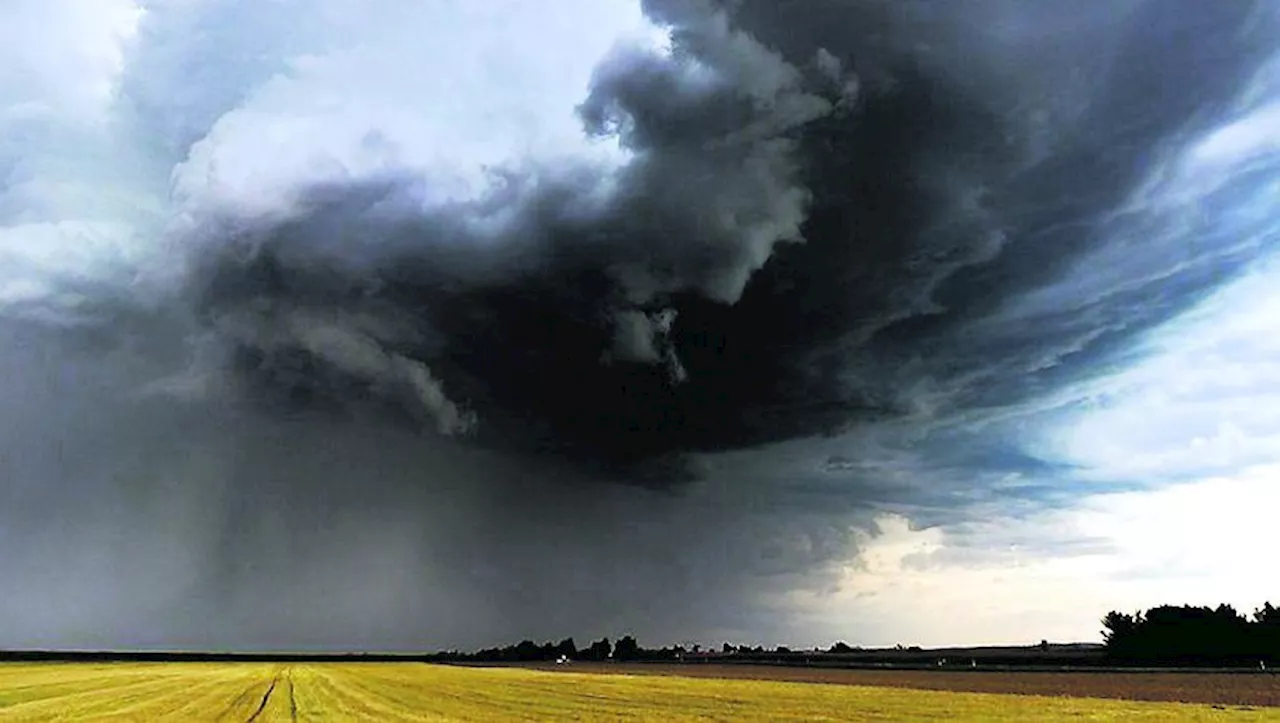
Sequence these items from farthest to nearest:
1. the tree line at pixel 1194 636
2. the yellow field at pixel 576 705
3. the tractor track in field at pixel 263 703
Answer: the tree line at pixel 1194 636
the tractor track in field at pixel 263 703
the yellow field at pixel 576 705

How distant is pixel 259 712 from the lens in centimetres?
5434

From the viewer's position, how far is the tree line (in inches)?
4870

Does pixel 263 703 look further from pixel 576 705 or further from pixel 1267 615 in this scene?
pixel 1267 615

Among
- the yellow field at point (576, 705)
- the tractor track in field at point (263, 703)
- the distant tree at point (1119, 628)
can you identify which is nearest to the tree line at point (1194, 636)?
the distant tree at point (1119, 628)

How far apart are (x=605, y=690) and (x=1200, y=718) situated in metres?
44.2

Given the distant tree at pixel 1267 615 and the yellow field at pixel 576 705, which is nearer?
the yellow field at pixel 576 705

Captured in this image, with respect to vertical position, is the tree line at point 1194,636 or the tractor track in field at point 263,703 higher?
the tree line at point 1194,636

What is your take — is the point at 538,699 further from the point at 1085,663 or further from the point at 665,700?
the point at 1085,663

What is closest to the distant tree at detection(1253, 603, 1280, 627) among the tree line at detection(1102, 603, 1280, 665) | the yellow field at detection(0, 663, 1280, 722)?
the tree line at detection(1102, 603, 1280, 665)

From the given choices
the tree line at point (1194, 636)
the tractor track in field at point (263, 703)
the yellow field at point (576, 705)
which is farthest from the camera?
the tree line at point (1194, 636)

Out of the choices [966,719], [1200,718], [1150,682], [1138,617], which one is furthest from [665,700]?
[1138,617]

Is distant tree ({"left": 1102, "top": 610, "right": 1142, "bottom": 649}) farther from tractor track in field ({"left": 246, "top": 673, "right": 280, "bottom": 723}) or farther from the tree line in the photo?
tractor track in field ({"left": 246, "top": 673, "right": 280, "bottom": 723})

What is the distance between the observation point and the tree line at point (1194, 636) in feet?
406

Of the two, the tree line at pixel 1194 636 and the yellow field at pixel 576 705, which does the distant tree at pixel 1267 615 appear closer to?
the tree line at pixel 1194 636
